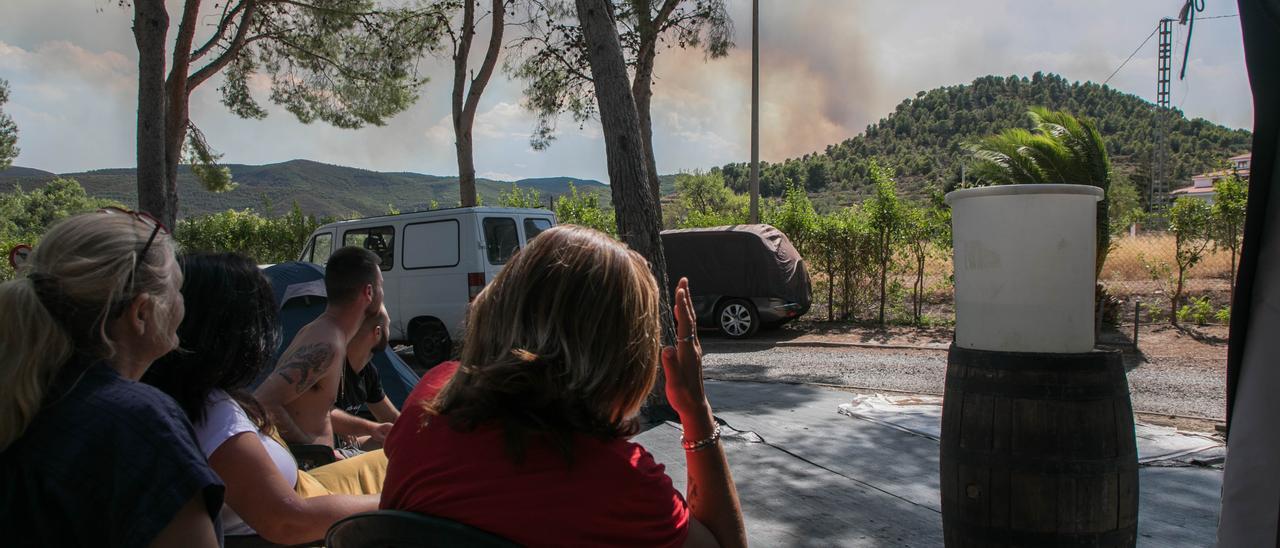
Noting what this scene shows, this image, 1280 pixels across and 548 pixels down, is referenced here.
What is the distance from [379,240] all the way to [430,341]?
1493 millimetres

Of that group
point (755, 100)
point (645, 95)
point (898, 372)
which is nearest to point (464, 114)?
point (645, 95)

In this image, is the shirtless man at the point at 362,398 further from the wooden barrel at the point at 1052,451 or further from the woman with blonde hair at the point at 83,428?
the wooden barrel at the point at 1052,451

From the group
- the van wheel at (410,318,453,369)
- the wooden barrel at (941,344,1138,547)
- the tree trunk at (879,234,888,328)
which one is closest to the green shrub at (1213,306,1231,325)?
the tree trunk at (879,234,888,328)

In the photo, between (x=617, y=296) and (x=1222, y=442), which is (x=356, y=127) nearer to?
(x=1222, y=442)

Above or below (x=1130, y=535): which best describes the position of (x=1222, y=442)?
below

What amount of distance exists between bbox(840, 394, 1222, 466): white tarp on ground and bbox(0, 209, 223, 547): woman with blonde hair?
4204 millimetres

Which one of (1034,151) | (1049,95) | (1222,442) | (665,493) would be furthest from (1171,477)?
(1049,95)

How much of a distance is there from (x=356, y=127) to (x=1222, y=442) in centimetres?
1422

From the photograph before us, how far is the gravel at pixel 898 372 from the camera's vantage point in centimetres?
753

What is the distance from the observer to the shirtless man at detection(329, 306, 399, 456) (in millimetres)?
3086

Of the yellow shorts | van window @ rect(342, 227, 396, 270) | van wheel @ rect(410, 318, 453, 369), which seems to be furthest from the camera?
van window @ rect(342, 227, 396, 270)

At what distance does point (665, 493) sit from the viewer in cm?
135

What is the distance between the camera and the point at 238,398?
79.2 inches

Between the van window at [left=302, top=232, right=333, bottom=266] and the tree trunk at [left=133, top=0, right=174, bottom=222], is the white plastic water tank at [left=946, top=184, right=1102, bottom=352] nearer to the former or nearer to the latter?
the tree trunk at [left=133, top=0, right=174, bottom=222]
